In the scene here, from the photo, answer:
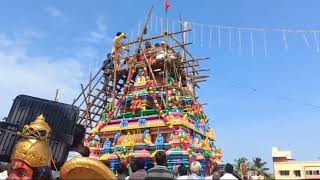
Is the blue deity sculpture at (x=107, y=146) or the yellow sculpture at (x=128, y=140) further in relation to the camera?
the blue deity sculpture at (x=107, y=146)

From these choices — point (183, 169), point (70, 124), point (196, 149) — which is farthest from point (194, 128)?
point (183, 169)

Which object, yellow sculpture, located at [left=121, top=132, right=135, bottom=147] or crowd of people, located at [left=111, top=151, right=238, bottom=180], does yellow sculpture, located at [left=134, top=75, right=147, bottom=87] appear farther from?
crowd of people, located at [left=111, top=151, right=238, bottom=180]

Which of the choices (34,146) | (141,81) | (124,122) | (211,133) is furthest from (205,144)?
(34,146)

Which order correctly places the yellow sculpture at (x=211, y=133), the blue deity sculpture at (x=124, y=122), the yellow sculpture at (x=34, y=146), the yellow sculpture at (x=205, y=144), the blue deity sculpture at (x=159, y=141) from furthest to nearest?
the yellow sculpture at (x=211, y=133), the blue deity sculpture at (x=124, y=122), the yellow sculpture at (x=205, y=144), the blue deity sculpture at (x=159, y=141), the yellow sculpture at (x=34, y=146)

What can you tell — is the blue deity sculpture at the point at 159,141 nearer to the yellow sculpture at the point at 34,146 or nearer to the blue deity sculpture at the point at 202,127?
the blue deity sculpture at the point at 202,127

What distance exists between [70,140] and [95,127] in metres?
11.6

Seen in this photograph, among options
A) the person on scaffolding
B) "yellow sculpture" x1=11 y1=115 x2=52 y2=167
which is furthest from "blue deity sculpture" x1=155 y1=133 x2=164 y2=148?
"yellow sculpture" x1=11 y1=115 x2=52 y2=167

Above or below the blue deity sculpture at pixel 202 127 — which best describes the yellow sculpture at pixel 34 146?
below

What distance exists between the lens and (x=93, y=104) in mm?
20172

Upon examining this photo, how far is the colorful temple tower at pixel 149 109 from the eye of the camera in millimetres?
16469

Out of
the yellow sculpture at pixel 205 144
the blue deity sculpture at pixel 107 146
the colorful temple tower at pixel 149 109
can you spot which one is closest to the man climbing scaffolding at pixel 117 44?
the colorful temple tower at pixel 149 109

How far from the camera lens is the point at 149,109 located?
721 inches

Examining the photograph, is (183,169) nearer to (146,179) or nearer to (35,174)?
(146,179)

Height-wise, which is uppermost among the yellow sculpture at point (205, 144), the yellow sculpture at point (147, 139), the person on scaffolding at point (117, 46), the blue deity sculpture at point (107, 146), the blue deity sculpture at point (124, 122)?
the person on scaffolding at point (117, 46)
